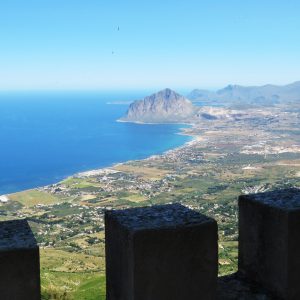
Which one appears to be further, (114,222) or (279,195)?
(279,195)

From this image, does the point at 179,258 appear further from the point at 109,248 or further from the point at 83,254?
the point at 83,254

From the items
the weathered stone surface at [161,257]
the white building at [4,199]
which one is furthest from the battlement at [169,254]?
the white building at [4,199]

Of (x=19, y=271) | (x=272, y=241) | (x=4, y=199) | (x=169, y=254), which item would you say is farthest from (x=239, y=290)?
(x=4, y=199)

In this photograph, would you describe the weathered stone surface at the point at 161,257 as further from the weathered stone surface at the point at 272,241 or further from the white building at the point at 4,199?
the white building at the point at 4,199

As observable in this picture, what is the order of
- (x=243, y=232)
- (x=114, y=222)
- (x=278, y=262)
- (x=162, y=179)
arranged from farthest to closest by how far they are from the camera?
(x=162, y=179) → (x=243, y=232) → (x=278, y=262) → (x=114, y=222)

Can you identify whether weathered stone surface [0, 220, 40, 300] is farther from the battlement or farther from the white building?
the white building

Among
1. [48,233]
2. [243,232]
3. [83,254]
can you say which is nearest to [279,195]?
[243,232]

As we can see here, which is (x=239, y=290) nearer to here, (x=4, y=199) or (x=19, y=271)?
(x=19, y=271)

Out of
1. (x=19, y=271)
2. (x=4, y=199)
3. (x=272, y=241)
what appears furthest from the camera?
(x=4, y=199)
